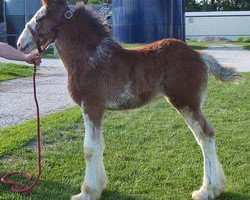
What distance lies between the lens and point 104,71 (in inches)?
196

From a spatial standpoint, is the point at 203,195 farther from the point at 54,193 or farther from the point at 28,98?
the point at 28,98

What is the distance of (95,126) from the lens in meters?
4.96

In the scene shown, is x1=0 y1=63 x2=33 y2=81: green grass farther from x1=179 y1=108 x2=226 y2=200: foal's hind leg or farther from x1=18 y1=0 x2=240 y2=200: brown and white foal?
x1=179 y1=108 x2=226 y2=200: foal's hind leg

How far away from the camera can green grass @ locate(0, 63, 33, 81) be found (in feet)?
58.4

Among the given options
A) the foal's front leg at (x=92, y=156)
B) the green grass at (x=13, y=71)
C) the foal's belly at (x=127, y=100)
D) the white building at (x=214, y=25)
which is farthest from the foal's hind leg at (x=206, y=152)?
the white building at (x=214, y=25)

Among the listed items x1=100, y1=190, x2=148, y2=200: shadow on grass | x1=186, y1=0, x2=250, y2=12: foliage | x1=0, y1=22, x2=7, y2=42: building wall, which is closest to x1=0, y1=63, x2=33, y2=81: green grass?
x1=100, y1=190, x2=148, y2=200: shadow on grass

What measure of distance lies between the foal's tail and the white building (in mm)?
47124

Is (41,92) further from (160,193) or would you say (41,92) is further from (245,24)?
(245,24)

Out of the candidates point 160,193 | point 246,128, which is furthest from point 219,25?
point 160,193

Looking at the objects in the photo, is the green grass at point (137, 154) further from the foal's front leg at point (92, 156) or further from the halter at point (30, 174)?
the foal's front leg at point (92, 156)

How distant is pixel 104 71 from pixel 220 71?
1.28m

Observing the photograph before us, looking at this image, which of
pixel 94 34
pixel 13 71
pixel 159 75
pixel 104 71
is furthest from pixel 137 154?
pixel 13 71

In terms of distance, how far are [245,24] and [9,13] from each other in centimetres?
2821

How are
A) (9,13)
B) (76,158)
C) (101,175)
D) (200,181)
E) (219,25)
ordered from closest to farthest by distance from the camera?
1. (101,175)
2. (200,181)
3. (76,158)
4. (9,13)
5. (219,25)
